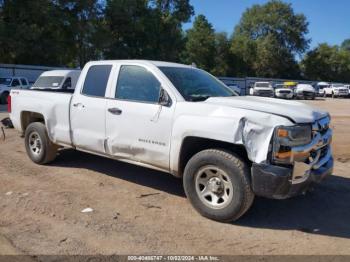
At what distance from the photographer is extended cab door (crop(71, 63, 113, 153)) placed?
6.02 metres

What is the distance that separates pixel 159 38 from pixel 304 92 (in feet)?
57.2

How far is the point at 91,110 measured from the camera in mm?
6117

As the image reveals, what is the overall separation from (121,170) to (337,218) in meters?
3.46

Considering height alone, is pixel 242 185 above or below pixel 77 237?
above

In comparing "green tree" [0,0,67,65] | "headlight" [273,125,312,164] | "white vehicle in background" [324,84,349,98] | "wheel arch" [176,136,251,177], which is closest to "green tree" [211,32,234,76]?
"white vehicle in background" [324,84,349,98]

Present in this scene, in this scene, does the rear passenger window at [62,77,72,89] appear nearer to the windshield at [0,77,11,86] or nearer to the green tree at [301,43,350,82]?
the windshield at [0,77,11,86]

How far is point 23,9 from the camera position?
3544cm

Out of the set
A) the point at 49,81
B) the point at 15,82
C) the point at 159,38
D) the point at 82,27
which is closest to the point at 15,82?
the point at 15,82

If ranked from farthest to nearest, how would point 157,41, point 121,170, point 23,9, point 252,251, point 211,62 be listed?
1. point 211,62
2. point 157,41
3. point 23,9
4. point 121,170
5. point 252,251

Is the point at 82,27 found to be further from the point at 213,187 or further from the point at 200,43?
the point at 213,187

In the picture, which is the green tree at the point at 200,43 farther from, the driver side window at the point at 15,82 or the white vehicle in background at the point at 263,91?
the driver side window at the point at 15,82

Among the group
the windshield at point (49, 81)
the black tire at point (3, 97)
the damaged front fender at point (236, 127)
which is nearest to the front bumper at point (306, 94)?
the black tire at point (3, 97)

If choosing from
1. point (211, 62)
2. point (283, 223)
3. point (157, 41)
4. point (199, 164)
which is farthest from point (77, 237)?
point (211, 62)

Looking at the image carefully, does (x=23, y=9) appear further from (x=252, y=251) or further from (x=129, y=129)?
(x=252, y=251)
